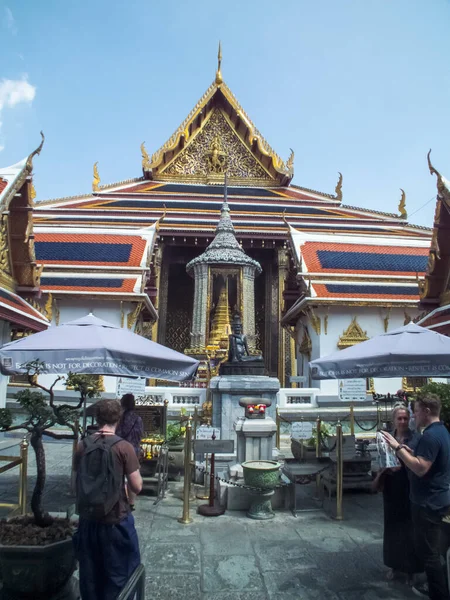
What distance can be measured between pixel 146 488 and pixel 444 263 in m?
7.37

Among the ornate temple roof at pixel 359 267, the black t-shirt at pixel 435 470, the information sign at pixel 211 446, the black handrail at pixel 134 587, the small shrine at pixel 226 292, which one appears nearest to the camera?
the black handrail at pixel 134 587

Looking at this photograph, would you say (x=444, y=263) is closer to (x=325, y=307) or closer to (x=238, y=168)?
(x=325, y=307)

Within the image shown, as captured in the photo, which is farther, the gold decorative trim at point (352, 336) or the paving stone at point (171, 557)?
the gold decorative trim at point (352, 336)

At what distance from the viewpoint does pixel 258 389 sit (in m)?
7.73

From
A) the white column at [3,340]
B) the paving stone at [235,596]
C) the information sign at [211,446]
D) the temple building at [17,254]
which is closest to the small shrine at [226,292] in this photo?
the temple building at [17,254]

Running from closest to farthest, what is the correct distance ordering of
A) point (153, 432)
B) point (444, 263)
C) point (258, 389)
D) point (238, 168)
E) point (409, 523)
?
1. point (409, 523)
2. point (153, 432)
3. point (258, 389)
4. point (444, 263)
5. point (238, 168)

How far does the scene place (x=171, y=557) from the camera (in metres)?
4.01

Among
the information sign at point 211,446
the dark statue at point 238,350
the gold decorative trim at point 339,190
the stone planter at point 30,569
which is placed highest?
the gold decorative trim at point 339,190

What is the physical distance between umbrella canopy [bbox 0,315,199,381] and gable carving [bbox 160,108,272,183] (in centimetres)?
2109

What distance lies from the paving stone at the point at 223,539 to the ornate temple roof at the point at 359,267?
9.71 m

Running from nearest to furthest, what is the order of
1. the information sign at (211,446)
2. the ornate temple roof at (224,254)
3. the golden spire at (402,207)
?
1. the information sign at (211,446)
2. the ornate temple roof at (224,254)
3. the golden spire at (402,207)

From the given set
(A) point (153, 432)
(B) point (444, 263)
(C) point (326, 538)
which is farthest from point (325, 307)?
(C) point (326, 538)

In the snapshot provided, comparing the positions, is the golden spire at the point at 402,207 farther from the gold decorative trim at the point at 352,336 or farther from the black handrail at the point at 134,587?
the black handrail at the point at 134,587

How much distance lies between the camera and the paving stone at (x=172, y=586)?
335 cm
